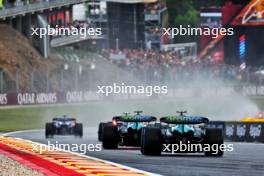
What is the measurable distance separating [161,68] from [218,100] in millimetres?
5931

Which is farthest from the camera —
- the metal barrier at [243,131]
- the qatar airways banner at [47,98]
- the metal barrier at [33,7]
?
the metal barrier at [33,7]

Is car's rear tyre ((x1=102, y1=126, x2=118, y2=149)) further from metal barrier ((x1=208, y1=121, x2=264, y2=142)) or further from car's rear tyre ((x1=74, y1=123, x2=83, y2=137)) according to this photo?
car's rear tyre ((x1=74, y1=123, x2=83, y2=137))

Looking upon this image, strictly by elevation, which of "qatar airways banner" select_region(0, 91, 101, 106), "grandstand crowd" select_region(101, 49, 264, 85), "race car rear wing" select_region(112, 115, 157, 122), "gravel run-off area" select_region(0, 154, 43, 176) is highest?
"grandstand crowd" select_region(101, 49, 264, 85)

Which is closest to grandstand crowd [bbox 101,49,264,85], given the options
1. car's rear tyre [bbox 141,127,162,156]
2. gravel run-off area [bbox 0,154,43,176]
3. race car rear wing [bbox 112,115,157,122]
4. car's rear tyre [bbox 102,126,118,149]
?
car's rear tyre [bbox 102,126,118,149]

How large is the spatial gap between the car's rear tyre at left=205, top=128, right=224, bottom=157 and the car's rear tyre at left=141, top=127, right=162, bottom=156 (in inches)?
44.1

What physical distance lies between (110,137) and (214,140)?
4195mm

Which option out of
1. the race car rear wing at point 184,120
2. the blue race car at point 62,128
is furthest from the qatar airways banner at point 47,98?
the race car rear wing at point 184,120

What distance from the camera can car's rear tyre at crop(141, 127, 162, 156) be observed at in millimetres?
22484

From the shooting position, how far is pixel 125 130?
25.7 metres

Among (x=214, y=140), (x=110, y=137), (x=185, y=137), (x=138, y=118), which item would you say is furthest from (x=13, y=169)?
(x=110, y=137)

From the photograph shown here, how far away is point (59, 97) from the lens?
6819 cm

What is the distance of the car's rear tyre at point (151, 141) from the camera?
885 inches

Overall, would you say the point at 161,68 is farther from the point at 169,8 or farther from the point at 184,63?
the point at 169,8

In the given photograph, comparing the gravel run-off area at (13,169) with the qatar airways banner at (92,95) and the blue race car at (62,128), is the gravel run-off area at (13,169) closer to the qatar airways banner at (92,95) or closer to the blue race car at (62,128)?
the blue race car at (62,128)
